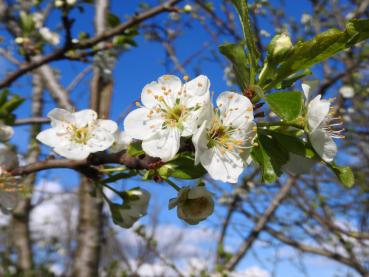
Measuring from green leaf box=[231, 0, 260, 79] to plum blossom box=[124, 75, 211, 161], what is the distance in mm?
113

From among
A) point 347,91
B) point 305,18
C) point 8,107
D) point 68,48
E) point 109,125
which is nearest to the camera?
point 109,125

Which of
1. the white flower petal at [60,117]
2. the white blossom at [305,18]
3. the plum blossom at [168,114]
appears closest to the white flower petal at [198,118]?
the plum blossom at [168,114]

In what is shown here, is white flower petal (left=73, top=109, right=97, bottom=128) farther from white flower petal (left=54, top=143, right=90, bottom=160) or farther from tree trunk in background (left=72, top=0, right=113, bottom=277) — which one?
tree trunk in background (left=72, top=0, right=113, bottom=277)

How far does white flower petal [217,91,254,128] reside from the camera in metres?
0.90

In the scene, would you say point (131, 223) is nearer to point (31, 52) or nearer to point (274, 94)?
point (274, 94)

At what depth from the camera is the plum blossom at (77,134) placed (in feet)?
3.46

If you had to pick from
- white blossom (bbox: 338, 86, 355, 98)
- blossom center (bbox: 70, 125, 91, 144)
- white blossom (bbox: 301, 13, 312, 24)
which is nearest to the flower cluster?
blossom center (bbox: 70, 125, 91, 144)

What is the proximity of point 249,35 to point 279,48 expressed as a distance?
0.24ft

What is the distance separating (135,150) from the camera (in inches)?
36.2

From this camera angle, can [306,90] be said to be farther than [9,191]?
No

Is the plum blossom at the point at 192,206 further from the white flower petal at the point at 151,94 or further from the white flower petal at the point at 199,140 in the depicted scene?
the white flower petal at the point at 151,94

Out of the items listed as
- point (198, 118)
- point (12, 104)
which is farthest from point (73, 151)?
point (12, 104)

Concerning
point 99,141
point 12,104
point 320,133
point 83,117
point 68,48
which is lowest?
point 320,133

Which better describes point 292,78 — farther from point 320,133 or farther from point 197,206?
point 197,206
